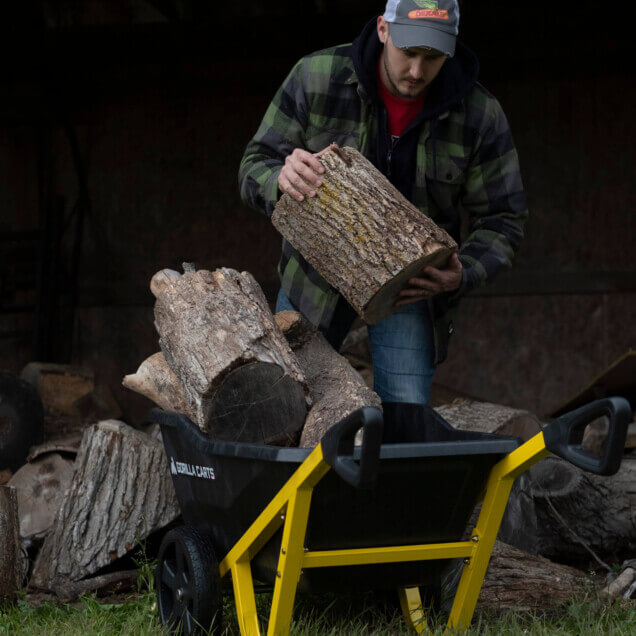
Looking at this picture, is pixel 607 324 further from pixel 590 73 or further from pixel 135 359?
pixel 135 359

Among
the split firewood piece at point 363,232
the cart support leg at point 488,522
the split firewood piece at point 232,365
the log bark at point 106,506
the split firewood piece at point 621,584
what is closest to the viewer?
the cart support leg at point 488,522

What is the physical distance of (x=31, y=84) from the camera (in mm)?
7234

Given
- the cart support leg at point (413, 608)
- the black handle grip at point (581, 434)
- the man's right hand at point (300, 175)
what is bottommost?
the cart support leg at point (413, 608)

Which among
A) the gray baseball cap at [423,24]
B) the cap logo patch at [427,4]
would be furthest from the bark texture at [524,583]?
the cap logo patch at [427,4]

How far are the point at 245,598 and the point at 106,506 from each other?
1428 millimetres

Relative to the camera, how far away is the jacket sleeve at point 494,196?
3145 mm

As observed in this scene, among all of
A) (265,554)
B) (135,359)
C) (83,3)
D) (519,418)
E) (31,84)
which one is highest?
(83,3)

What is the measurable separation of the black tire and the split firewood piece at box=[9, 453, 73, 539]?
1.94ft

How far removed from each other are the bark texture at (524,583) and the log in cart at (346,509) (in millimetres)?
716

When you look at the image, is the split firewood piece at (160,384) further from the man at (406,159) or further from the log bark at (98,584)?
the log bark at (98,584)

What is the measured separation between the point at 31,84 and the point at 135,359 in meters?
2.31

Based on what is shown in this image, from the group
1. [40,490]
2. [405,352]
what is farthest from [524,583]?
[40,490]

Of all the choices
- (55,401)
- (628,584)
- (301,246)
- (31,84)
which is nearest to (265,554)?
(301,246)

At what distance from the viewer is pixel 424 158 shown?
10.2ft
